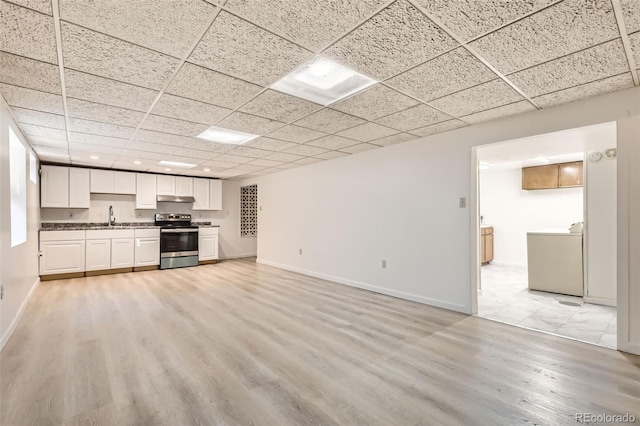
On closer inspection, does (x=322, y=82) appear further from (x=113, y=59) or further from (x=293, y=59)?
(x=113, y=59)

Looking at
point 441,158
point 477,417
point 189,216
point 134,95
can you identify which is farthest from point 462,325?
point 189,216

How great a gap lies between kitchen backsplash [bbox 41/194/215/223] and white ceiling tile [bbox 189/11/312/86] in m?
5.99

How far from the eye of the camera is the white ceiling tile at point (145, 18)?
146 centimetres

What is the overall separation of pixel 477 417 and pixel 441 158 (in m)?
2.89

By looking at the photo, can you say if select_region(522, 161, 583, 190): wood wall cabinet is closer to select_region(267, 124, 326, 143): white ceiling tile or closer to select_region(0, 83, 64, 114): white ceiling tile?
select_region(267, 124, 326, 143): white ceiling tile

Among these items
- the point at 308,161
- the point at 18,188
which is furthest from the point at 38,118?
the point at 308,161

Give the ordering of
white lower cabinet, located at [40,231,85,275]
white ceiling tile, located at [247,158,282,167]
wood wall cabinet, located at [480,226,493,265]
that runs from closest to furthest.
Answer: white lower cabinet, located at [40,231,85,275], white ceiling tile, located at [247,158,282,167], wood wall cabinet, located at [480,226,493,265]

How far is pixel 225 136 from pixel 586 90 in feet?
12.4

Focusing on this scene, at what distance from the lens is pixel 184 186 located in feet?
23.8

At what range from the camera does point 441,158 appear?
149 inches

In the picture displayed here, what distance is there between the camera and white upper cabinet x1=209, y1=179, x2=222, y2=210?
7.69 m

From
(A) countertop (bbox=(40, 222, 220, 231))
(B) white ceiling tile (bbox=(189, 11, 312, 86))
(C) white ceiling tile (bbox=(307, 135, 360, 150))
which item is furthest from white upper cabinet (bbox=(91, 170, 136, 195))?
(B) white ceiling tile (bbox=(189, 11, 312, 86))

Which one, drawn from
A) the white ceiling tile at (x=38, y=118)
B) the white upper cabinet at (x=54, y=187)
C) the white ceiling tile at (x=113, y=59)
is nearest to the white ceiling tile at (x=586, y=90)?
the white ceiling tile at (x=113, y=59)

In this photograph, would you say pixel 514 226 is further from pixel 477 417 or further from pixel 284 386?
pixel 284 386
